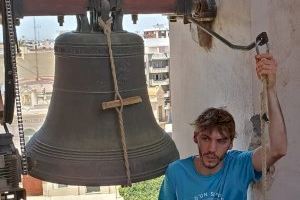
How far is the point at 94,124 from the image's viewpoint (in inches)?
68.0

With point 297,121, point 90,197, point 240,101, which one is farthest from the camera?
point 90,197

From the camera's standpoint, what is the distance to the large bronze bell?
1668 millimetres

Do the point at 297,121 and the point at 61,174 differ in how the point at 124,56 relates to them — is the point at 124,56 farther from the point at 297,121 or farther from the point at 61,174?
the point at 297,121

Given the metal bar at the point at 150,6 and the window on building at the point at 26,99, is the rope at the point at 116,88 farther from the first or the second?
the window on building at the point at 26,99

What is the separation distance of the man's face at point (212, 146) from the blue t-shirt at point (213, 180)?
0.04 meters

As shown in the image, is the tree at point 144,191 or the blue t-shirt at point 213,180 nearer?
the blue t-shirt at point 213,180

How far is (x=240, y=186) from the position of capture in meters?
1.67

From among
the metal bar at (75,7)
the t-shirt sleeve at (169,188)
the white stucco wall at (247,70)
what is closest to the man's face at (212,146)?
the t-shirt sleeve at (169,188)

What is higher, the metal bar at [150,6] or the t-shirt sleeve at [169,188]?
the metal bar at [150,6]

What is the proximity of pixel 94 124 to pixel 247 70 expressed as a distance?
0.72m

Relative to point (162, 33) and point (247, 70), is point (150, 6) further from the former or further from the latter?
point (162, 33)

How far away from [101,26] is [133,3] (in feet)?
1.18

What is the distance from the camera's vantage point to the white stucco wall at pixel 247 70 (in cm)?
193

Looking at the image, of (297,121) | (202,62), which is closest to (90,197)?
(202,62)
